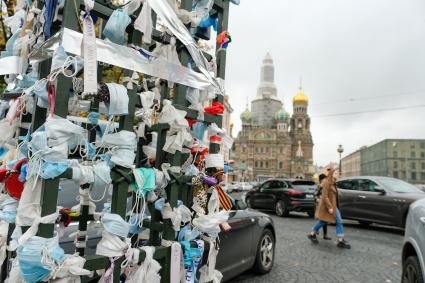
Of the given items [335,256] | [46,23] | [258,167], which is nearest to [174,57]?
[46,23]

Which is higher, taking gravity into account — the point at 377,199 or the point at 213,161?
the point at 213,161

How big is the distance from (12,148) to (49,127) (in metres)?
1.01

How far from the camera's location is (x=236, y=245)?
4.82 m

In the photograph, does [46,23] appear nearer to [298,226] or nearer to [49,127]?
[49,127]

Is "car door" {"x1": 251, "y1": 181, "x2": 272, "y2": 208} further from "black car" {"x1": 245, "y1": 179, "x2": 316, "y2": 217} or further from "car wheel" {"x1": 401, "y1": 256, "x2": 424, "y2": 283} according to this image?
"car wheel" {"x1": 401, "y1": 256, "x2": 424, "y2": 283}

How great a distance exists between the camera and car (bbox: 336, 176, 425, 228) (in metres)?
9.95

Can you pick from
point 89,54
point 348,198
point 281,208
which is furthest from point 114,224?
point 281,208

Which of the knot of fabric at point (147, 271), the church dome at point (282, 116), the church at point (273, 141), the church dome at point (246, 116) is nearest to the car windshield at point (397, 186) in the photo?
the knot of fabric at point (147, 271)

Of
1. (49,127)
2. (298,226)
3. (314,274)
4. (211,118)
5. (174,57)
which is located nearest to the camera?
(49,127)

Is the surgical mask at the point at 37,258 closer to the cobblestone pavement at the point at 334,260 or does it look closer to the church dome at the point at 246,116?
the cobblestone pavement at the point at 334,260

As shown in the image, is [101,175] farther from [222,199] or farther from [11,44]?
[11,44]

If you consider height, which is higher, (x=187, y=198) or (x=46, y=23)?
(x=46, y=23)

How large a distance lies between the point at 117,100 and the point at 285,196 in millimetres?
13127

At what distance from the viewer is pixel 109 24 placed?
196 cm
